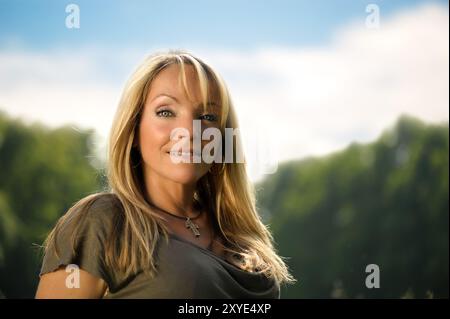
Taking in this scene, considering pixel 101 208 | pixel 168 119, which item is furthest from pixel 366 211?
pixel 101 208

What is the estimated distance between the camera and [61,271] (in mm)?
1801

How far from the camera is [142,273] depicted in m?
1.83

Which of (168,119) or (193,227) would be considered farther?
(193,227)

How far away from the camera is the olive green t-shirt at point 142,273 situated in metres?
1.80

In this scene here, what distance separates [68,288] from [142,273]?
223 millimetres

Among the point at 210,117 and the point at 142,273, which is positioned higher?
the point at 210,117

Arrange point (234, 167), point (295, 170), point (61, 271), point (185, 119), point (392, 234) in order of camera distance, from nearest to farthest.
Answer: point (61, 271), point (185, 119), point (234, 167), point (392, 234), point (295, 170)

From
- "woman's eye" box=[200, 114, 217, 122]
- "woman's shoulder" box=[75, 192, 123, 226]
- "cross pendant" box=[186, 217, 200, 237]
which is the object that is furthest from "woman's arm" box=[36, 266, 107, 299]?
"woman's eye" box=[200, 114, 217, 122]

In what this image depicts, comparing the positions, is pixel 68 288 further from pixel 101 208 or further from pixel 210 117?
pixel 210 117

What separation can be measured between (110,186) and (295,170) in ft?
30.9

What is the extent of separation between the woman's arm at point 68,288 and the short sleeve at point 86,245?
0.02 metres

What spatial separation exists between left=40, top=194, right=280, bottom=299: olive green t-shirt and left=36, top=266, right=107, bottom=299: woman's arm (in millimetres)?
19
